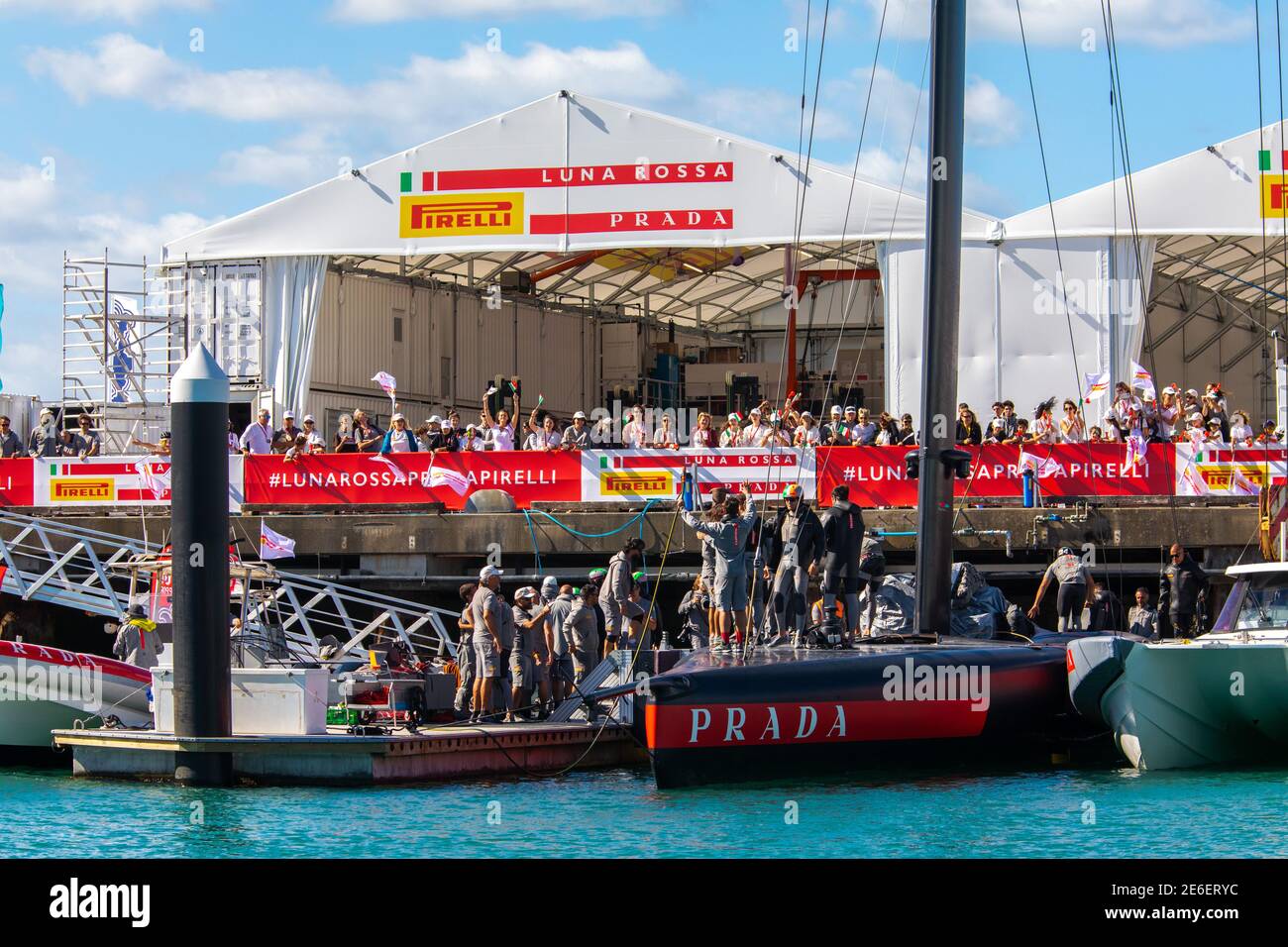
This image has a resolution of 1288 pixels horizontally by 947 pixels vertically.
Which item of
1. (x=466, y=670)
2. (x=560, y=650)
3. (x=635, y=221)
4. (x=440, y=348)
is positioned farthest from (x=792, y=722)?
(x=440, y=348)

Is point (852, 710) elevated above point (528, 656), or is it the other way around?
point (528, 656)

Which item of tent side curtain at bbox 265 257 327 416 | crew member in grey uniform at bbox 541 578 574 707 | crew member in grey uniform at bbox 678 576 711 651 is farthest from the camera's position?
tent side curtain at bbox 265 257 327 416

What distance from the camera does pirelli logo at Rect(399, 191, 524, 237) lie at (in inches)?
1158

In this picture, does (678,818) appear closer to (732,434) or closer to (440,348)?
(732,434)

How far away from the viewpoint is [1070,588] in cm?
2095

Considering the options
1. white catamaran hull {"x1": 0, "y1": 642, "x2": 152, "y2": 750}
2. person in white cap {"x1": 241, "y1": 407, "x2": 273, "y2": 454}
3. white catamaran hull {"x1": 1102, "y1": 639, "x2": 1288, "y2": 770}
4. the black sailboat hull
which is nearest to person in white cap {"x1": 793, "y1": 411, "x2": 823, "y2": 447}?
person in white cap {"x1": 241, "y1": 407, "x2": 273, "y2": 454}

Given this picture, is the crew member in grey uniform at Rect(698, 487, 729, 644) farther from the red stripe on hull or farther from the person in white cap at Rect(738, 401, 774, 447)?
the person in white cap at Rect(738, 401, 774, 447)

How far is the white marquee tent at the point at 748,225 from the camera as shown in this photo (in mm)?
27547

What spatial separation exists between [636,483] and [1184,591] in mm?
7410

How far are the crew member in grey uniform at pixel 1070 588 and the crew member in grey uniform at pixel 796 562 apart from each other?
3.73 meters

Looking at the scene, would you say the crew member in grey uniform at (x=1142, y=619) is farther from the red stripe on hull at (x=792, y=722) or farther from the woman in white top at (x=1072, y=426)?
the red stripe on hull at (x=792, y=722)

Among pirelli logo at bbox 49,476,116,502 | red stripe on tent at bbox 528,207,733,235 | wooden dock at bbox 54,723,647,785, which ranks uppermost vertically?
red stripe on tent at bbox 528,207,733,235

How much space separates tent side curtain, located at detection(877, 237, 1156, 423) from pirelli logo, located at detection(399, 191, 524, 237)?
20.3 feet
